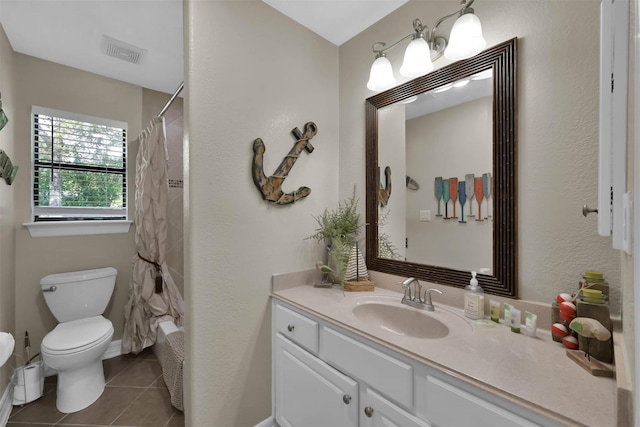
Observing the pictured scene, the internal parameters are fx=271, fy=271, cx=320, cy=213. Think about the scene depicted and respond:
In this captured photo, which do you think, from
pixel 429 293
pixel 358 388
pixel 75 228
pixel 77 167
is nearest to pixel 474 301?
pixel 429 293

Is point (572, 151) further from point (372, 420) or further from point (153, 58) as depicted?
point (153, 58)

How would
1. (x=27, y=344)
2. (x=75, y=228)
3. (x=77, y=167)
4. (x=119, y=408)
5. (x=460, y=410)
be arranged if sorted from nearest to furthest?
(x=460, y=410) < (x=119, y=408) < (x=27, y=344) < (x=75, y=228) < (x=77, y=167)

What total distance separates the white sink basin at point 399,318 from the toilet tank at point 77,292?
2.03 metres

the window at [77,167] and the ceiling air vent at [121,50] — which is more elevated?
the ceiling air vent at [121,50]

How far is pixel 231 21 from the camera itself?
1.43m

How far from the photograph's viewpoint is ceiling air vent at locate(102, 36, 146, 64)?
1.87m

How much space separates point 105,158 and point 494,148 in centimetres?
297

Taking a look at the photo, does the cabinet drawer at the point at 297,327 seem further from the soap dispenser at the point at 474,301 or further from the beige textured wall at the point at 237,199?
the soap dispenser at the point at 474,301

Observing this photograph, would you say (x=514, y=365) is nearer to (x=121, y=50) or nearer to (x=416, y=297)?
(x=416, y=297)

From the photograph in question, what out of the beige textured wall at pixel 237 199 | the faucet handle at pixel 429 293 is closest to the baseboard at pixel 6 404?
the beige textured wall at pixel 237 199

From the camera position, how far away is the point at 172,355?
1804 mm

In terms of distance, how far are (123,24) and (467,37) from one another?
199 centimetres

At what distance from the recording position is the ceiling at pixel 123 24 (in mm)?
1557

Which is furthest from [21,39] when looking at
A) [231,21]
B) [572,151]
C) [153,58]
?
[572,151]
